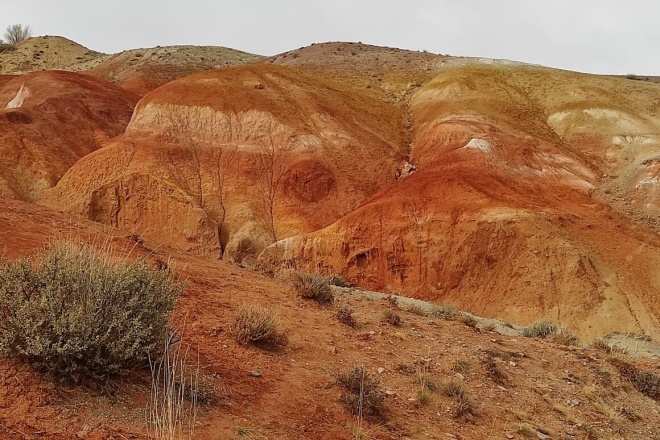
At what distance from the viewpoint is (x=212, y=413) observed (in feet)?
16.3

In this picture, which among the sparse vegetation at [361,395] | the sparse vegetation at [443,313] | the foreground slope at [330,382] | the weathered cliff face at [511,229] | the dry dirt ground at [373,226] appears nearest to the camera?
the foreground slope at [330,382]

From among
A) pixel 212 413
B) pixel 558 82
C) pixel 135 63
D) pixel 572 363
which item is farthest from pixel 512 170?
pixel 135 63

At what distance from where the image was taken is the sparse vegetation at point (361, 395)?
608cm

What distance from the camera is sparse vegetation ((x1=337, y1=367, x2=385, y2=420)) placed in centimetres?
608

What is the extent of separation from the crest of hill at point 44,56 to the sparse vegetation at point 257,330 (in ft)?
226

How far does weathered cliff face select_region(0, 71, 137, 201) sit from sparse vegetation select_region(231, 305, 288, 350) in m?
25.3

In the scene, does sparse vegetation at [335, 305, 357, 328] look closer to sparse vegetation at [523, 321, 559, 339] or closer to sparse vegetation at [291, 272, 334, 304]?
sparse vegetation at [291, 272, 334, 304]

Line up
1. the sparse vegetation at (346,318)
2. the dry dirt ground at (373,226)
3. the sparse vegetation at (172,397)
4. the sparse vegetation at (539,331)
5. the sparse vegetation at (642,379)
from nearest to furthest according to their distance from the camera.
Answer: the sparse vegetation at (172,397), the dry dirt ground at (373,226), the sparse vegetation at (346,318), the sparse vegetation at (642,379), the sparse vegetation at (539,331)

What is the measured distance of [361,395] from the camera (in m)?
6.07

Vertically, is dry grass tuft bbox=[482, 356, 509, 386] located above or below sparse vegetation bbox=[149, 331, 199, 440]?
below

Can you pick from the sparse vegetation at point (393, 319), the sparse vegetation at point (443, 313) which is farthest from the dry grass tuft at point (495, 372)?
the sparse vegetation at point (443, 313)

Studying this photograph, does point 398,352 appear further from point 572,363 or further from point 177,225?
point 177,225

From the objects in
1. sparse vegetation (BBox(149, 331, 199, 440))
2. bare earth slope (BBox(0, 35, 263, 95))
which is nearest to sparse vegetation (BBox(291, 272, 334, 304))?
sparse vegetation (BBox(149, 331, 199, 440))

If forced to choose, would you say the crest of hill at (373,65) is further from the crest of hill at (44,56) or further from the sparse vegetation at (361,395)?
the sparse vegetation at (361,395)
